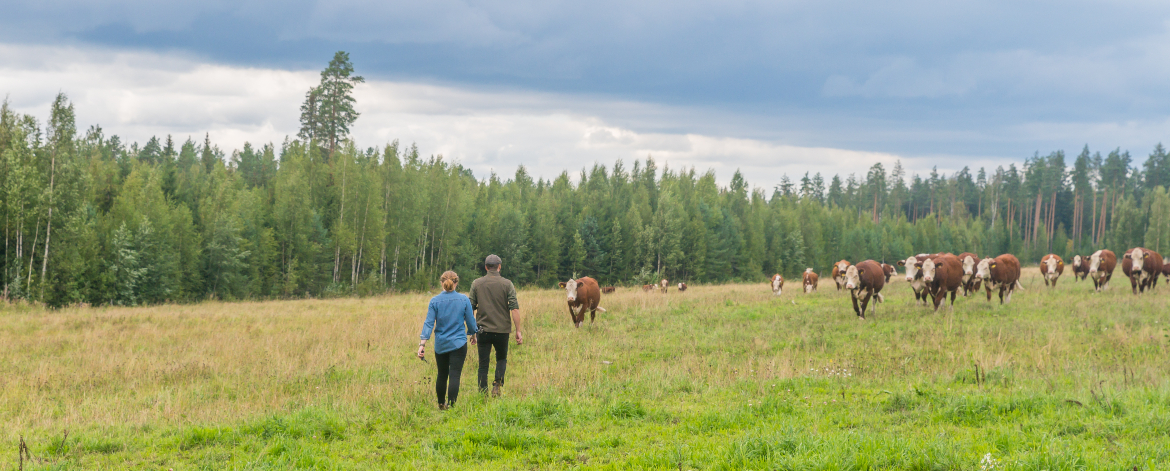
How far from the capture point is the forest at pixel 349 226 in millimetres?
31297

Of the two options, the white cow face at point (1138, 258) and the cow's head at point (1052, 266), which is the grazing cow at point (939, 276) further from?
the cow's head at point (1052, 266)

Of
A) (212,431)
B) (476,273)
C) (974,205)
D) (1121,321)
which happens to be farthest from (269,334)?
(974,205)

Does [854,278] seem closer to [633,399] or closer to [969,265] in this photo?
[969,265]

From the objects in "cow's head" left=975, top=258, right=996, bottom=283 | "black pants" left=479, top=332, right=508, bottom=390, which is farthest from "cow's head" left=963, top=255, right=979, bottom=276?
"black pants" left=479, top=332, right=508, bottom=390

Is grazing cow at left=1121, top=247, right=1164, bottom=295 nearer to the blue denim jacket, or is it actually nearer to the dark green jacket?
the dark green jacket

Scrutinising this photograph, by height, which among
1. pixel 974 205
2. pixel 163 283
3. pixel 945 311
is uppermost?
pixel 974 205

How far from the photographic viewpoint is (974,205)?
121 metres

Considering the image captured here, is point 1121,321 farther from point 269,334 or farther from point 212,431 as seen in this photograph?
point 269,334

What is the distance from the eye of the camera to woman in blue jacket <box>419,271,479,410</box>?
316 inches

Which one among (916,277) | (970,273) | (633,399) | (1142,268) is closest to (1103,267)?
(1142,268)

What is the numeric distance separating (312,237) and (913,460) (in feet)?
143

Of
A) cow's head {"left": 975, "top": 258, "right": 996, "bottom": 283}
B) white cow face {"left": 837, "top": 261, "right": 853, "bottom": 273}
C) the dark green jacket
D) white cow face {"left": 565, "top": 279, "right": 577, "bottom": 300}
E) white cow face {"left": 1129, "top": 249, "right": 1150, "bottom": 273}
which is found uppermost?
white cow face {"left": 1129, "top": 249, "right": 1150, "bottom": 273}

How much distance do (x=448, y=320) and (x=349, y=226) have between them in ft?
126

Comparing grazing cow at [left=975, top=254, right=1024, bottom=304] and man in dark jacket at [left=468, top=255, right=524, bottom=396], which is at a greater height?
grazing cow at [left=975, top=254, right=1024, bottom=304]
